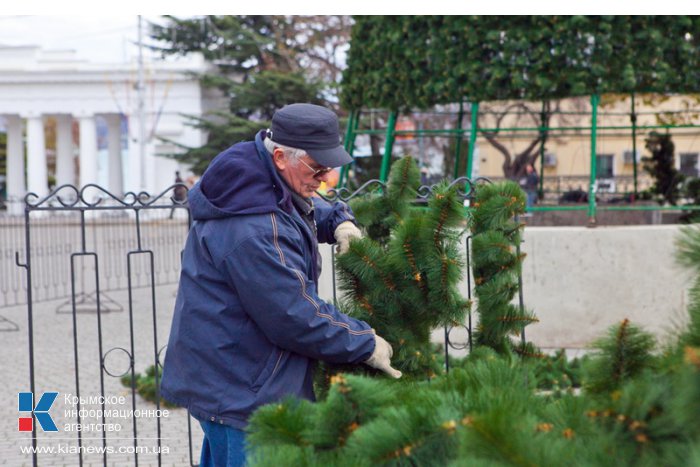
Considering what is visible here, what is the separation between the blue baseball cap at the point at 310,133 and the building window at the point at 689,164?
12.9 meters

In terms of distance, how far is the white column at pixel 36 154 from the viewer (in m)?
50.8

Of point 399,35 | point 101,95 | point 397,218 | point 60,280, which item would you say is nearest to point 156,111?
point 101,95

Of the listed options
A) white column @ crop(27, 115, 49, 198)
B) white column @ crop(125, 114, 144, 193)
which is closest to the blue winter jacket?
white column @ crop(125, 114, 144, 193)

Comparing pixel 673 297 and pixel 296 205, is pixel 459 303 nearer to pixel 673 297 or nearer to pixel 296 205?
pixel 296 205

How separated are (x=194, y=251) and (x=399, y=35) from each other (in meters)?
7.78

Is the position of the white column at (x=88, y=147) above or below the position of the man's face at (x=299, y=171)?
above

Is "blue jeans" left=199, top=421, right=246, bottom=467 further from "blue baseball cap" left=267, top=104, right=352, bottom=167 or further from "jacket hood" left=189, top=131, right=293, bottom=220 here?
"blue baseball cap" left=267, top=104, right=352, bottom=167

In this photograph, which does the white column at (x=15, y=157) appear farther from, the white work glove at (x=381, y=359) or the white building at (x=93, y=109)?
the white work glove at (x=381, y=359)

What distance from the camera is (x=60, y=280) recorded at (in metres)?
17.6

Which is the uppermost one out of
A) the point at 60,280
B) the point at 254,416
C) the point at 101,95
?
the point at 101,95

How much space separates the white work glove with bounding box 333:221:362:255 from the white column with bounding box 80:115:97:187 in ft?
159

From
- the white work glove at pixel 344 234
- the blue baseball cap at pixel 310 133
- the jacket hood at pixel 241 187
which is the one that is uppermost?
the blue baseball cap at pixel 310 133

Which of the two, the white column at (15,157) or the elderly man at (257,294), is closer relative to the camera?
the elderly man at (257,294)
